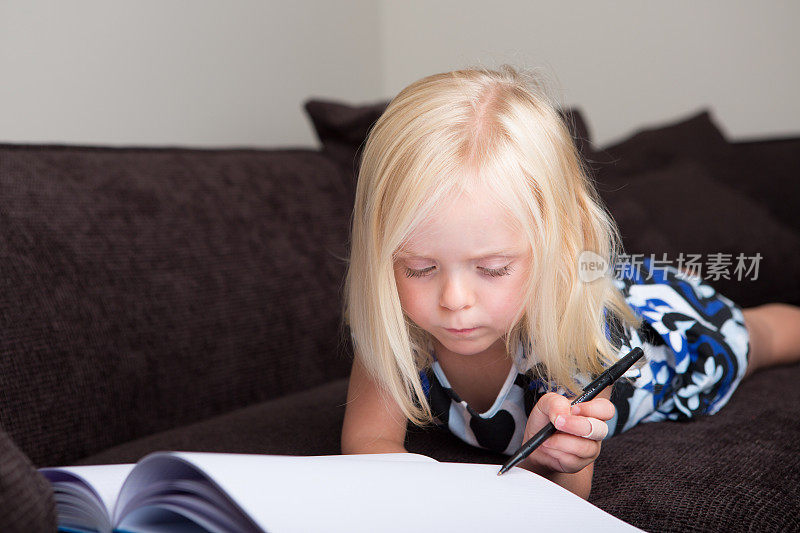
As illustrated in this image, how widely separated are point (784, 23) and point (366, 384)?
196 centimetres

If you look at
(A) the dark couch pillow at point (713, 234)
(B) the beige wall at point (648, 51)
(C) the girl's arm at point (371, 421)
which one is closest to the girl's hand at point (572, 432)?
(C) the girl's arm at point (371, 421)

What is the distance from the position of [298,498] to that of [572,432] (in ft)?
1.08

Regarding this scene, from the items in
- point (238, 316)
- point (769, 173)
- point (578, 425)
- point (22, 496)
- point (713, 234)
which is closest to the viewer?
point (22, 496)

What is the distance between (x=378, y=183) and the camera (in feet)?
3.04

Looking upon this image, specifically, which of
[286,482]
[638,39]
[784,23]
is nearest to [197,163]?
[286,482]

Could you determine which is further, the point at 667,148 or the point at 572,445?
the point at 667,148

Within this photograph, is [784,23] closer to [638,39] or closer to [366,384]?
[638,39]

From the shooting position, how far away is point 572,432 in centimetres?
81

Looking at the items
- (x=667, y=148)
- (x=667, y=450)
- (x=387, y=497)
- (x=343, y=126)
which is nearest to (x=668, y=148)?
(x=667, y=148)

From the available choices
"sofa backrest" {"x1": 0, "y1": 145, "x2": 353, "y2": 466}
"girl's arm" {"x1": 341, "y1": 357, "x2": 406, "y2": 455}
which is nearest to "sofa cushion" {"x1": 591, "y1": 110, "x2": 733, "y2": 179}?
"sofa backrest" {"x1": 0, "y1": 145, "x2": 353, "y2": 466}

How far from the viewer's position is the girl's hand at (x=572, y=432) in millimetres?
804

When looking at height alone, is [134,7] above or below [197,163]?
above

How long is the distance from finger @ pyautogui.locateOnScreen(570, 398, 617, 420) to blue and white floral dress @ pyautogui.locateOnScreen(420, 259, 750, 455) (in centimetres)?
16

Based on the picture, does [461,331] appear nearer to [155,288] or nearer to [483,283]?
[483,283]
